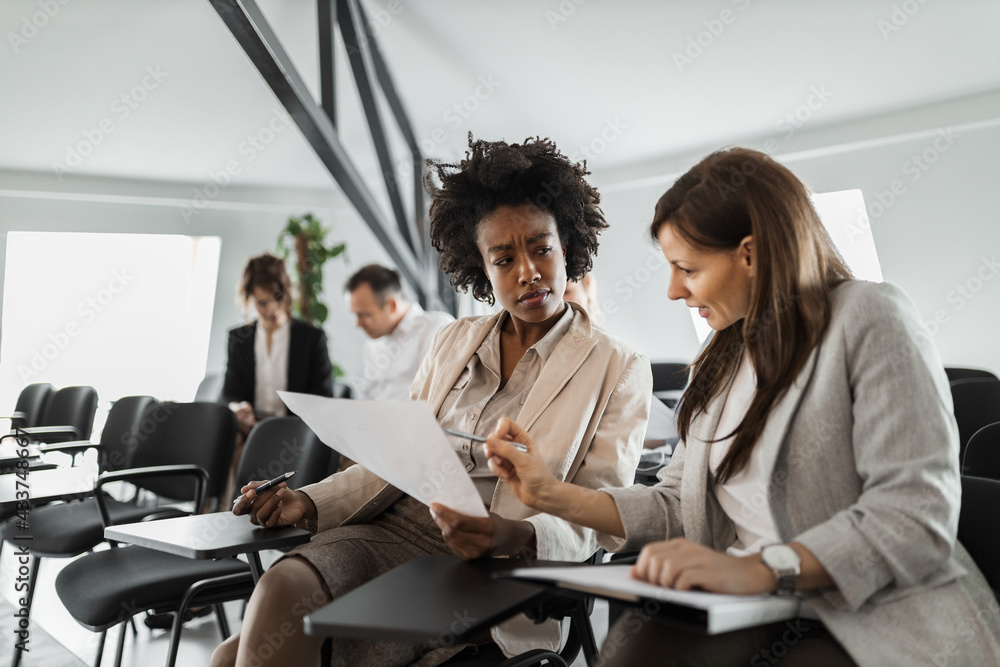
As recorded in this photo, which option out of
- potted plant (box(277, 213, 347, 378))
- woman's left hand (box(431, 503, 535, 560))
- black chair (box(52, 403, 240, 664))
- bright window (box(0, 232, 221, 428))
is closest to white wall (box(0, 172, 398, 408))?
bright window (box(0, 232, 221, 428))

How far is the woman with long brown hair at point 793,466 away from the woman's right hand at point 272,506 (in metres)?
0.54

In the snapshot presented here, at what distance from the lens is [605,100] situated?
5.56 m

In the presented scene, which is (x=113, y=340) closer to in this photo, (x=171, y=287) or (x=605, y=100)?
(x=171, y=287)

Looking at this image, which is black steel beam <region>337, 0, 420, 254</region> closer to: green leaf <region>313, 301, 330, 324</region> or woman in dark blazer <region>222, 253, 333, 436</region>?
green leaf <region>313, 301, 330, 324</region>

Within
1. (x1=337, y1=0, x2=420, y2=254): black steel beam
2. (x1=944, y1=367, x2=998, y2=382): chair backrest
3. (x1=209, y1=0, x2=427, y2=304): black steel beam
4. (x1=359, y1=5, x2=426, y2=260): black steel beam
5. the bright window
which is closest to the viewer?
(x1=944, y1=367, x2=998, y2=382): chair backrest

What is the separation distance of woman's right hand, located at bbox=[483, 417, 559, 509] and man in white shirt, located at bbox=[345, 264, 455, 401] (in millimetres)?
3203

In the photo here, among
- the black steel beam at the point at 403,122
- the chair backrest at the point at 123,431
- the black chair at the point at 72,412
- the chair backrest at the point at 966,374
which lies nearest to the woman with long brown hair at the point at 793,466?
the chair backrest at the point at 123,431

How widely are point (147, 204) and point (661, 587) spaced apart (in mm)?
7409

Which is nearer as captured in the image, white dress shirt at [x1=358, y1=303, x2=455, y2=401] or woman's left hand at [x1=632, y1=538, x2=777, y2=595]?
woman's left hand at [x1=632, y1=538, x2=777, y2=595]

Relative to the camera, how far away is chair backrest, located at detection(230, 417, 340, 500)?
2.40 m

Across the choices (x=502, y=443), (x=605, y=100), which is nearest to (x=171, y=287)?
(x=605, y=100)

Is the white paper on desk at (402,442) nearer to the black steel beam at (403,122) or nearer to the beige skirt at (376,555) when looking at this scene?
the beige skirt at (376,555)

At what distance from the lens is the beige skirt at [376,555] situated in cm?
137

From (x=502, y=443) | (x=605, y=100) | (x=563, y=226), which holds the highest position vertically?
(x=605, y=100)
